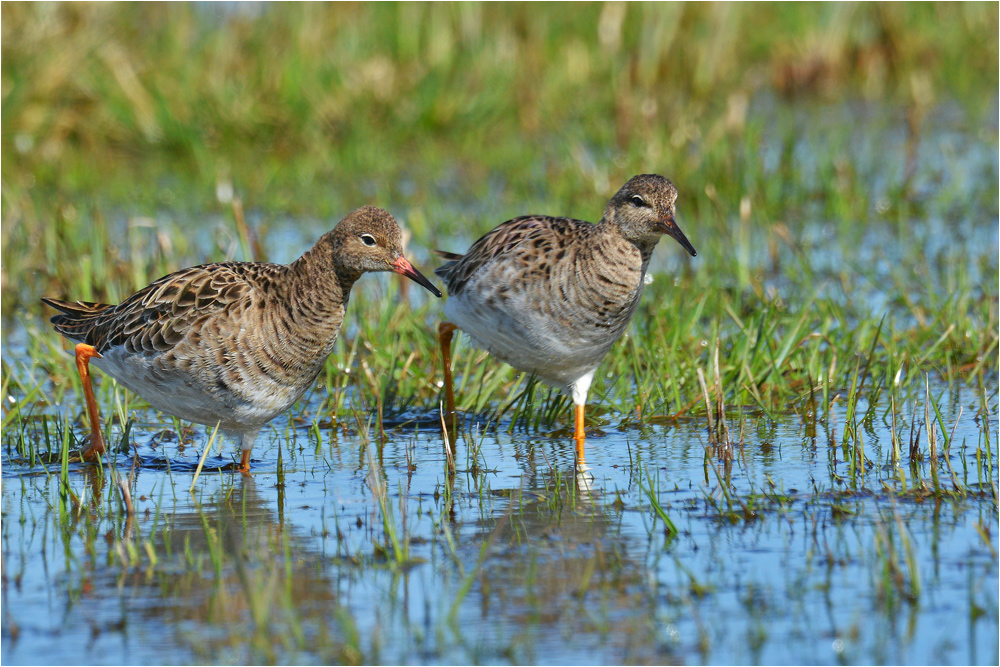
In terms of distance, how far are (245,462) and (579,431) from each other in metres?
1.63

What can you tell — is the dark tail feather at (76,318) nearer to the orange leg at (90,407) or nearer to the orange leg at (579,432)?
the orange leg at (90,407)

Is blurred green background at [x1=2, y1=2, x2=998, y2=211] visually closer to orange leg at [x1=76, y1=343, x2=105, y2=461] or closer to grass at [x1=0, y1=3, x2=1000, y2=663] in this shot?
grass at [x1=0, y1=3, x2=1000, y2=663]

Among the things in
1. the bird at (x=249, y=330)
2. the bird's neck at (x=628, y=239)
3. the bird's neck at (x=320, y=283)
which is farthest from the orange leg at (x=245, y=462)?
the bird's neck at (x=628, y=239)

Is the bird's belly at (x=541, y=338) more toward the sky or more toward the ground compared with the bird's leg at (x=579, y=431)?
more toward the sky

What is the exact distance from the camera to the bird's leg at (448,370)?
6.84 metres

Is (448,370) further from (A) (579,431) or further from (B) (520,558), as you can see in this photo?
(B) (520,558)

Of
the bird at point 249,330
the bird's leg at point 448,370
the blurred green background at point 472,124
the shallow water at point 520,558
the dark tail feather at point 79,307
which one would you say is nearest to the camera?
the shallow water at point 520,558

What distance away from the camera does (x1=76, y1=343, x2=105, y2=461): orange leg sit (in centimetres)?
622

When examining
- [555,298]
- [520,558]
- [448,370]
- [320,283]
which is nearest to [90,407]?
[320,283]

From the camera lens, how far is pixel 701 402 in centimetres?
693

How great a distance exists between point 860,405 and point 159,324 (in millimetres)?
3620

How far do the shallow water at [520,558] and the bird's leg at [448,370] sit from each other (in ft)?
1.32

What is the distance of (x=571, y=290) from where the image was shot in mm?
6539

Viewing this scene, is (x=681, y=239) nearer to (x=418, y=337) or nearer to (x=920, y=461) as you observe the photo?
(x=920, y=461)
